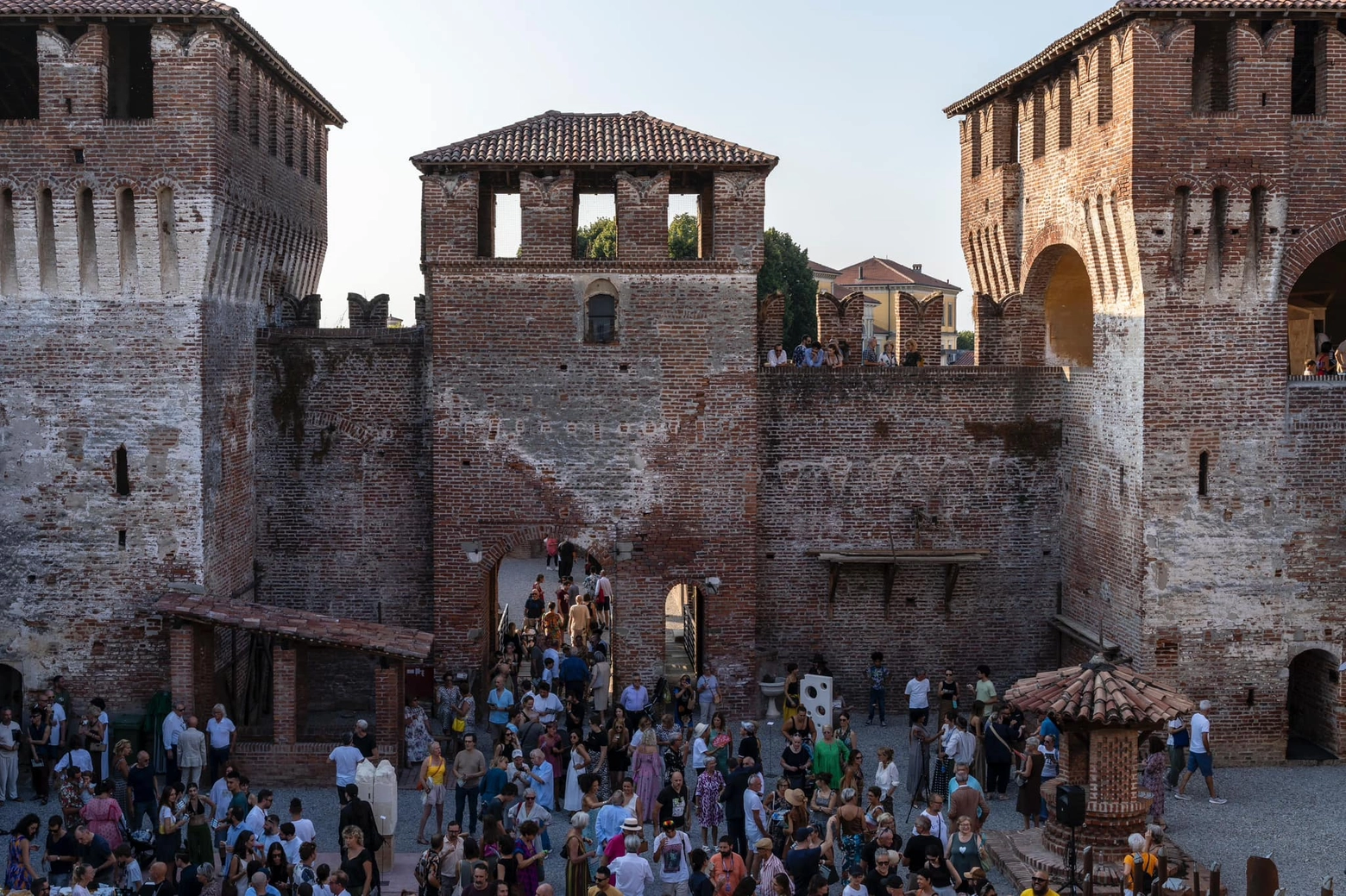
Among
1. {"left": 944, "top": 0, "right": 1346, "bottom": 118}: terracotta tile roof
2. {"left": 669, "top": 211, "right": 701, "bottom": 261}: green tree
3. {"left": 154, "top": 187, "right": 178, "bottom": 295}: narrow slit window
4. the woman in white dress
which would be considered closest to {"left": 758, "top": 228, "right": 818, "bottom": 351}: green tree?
{"left": 669, "top": 211, "right": 701, "bottom": 261}: green tree

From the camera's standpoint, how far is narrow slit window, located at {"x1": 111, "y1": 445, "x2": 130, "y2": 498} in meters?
19.3

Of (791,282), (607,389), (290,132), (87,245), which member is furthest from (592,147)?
(791,282)

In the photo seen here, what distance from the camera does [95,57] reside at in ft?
62.3

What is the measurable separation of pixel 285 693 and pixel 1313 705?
1428 cm

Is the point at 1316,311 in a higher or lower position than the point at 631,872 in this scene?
higher

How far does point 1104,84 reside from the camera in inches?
787

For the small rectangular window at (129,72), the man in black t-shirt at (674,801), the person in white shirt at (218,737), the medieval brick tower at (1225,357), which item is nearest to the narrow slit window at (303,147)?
the small rectangular window at (129,72)

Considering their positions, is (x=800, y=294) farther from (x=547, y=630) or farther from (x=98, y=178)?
(x=98, y=178)

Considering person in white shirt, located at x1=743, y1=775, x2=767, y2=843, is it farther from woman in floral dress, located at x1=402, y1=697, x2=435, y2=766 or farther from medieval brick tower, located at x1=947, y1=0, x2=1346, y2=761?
medieval brick tower, located at x1=947, y1=0, x2=1346, y2=761

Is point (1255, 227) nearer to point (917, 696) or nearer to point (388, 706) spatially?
point (917, 696)

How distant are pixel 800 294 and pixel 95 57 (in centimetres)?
3170

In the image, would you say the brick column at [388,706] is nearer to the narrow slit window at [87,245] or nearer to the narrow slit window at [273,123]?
the narrow slit window at [87,245]

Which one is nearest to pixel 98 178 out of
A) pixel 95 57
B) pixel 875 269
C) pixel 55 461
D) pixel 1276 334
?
pixel 95 57

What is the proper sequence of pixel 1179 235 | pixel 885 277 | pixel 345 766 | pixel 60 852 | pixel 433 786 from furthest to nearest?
1. pixel 885 277
2. pixel 1179 235
3. pixel 345 766
4. pixel 433 786
5. pixel 60 852
